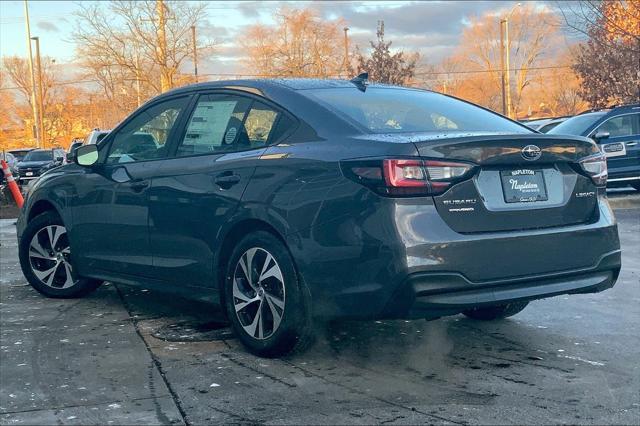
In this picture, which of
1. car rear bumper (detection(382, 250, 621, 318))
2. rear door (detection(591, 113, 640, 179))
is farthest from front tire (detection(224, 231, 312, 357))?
rear door (detection(591, 113, 640, 179))

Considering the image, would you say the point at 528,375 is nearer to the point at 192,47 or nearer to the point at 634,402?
the point at 634,402

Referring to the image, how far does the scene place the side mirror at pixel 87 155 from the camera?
6.11m

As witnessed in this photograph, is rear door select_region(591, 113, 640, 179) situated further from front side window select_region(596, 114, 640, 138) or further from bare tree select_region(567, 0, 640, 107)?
bare tree select_region(567, 0, 640, 107)

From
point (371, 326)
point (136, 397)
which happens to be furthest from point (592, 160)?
point (136, 397)

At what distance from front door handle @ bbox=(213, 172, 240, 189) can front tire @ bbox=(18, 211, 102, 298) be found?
205 cm

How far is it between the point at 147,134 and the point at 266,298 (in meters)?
1.81

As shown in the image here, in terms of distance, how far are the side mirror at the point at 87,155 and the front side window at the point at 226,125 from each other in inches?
39.7

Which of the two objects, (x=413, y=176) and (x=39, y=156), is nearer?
(x=413, y=176)

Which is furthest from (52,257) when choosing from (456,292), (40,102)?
(40,102)

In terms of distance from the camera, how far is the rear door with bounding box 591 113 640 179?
1571 centimetres

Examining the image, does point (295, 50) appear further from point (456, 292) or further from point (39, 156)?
point (456, 292)

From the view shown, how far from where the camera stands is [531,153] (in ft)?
14.0

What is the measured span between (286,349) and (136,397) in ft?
2.87

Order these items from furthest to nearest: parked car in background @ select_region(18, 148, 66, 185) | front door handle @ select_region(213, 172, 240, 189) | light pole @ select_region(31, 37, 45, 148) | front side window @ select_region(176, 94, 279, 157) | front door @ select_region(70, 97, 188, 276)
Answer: light pole @ select_region(31, 37, 45, 148) < parked car in background @ select_region(18, 148, 66, 185) < front door @ select_region(70, 97, 188, 276) < front side window @ select_region(176, 94, 279, 157) < front door handle @ select_region(213, 172, 240, 189)
